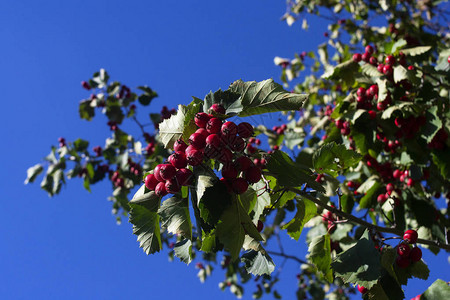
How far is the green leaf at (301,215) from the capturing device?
212 cm

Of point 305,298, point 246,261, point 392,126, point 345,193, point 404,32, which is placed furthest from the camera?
point 305,298

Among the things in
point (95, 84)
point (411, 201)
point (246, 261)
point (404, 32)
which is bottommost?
point (246, 261)

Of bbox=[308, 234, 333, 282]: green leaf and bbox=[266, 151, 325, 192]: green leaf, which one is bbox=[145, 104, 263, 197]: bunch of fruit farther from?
bbox=[308, 234, 333, 282]: green leaf

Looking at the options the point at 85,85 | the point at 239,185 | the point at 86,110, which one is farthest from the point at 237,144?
the point at 85,85

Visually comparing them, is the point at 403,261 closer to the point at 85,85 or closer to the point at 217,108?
the point at 217,108

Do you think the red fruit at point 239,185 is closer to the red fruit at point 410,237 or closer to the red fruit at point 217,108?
the red fruit at point 217,108

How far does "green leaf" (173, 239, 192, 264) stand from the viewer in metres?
1.86

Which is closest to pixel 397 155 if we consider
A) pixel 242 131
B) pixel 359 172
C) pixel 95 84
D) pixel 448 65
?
pixel 359 172

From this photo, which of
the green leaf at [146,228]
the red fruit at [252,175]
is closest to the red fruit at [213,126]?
the red fruit at [252,175]

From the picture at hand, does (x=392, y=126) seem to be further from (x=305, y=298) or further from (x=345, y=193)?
(x=305, y=298)

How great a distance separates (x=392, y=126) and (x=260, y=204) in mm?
1990

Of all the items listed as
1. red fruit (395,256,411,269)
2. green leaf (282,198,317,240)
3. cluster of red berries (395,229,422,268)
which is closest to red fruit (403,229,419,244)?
cluster of red berries (395,229,422,268)

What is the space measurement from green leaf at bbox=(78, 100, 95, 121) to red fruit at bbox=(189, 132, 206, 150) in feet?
16.0

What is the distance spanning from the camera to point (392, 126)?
3396mm
